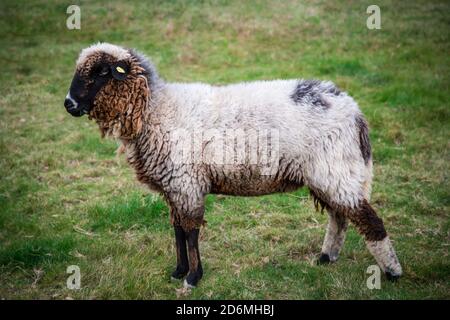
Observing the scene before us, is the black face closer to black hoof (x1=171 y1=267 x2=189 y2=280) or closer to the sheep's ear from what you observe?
the sheep's ear

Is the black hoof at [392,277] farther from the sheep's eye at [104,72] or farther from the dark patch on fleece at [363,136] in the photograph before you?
the sheep's eye at [104,72]

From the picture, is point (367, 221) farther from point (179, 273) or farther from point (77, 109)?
point (77, 109)

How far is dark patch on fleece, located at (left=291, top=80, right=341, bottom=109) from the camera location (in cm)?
477

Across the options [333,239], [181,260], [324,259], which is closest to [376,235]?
[333,239]

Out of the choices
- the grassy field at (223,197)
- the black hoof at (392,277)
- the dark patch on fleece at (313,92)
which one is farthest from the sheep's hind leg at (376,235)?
the dark patch on fleece at (313,92)

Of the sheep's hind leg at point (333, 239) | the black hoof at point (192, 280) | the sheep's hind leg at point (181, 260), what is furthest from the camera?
the sheep's hind leg at point (333, 239)

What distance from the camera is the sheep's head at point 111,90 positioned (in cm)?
480

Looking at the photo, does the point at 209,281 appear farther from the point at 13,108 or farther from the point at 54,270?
the point at 13,108

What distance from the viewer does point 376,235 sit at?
15.5 ft

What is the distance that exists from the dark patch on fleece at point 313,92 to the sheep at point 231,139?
1 centimetres

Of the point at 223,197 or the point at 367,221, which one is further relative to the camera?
the point at 223,197

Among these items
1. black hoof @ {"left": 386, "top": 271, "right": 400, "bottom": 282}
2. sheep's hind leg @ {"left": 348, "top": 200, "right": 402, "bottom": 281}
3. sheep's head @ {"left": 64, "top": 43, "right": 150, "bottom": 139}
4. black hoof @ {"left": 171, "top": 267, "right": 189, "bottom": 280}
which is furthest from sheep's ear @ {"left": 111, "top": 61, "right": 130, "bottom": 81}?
black hoof @ {"left": 386, "top": 271, "right": 400, "bottom": 282}

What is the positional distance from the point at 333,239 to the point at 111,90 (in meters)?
2.92

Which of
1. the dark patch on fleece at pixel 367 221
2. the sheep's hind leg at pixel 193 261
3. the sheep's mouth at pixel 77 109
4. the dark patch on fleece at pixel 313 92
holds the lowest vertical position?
the sheep's hind leg at pixel 193 261
